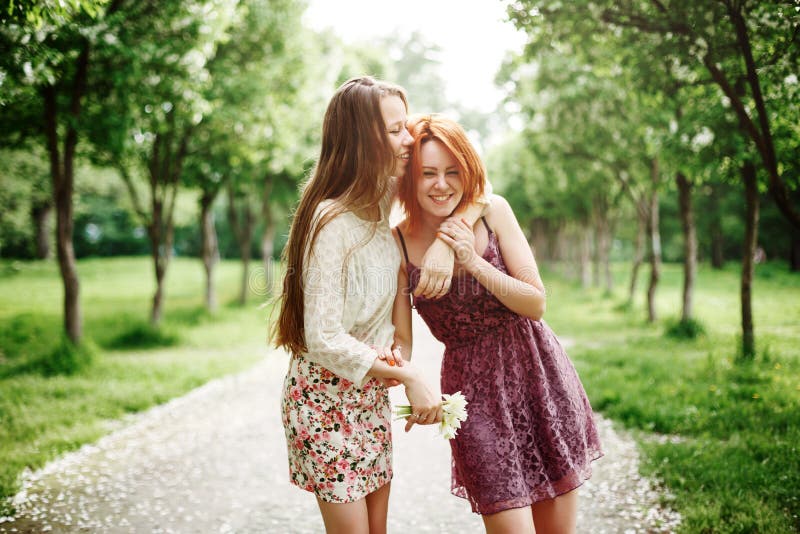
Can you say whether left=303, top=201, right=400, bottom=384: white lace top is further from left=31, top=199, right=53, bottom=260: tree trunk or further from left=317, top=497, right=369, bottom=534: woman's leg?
left=31, top=199, right=53, bottom=260: tree trunk

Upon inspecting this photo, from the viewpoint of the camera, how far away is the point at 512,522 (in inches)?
99.3

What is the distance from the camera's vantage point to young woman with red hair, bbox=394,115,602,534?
2.61m

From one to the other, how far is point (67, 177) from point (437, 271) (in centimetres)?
846

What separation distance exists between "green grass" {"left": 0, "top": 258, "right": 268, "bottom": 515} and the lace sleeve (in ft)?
11.7

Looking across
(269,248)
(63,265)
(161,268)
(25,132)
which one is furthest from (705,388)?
(269,248)

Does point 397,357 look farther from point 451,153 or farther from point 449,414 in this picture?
point 451,153

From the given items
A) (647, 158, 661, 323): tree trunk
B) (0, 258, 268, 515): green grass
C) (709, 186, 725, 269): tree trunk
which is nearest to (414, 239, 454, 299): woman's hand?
(0, 258, 268, 515): green grass

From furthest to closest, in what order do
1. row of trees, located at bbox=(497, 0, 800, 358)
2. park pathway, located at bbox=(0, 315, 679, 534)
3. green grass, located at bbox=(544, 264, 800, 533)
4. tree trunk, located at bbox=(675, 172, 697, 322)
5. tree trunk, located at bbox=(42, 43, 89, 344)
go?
tree trunk, located at bbox=(675, 172, 697, 322)
tree trunk, located at bbox=(42, 43, 89, 344)
row of trees, located at bbox=(497, 0, 800, 358)
park pathway, located at bbox=(0, 315, 679, 534)
green grass, located at bbox=(544, 264, 800, 533)

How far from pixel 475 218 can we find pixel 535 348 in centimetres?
70

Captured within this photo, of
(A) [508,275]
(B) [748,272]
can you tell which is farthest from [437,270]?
(B) [748,272]

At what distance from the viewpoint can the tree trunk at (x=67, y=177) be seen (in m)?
A: 8.39

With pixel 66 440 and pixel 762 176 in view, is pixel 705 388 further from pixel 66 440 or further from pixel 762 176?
pixel 66 440

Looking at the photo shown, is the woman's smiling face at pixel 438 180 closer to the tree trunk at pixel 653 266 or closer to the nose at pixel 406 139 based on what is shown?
the nose at pixel 406 139

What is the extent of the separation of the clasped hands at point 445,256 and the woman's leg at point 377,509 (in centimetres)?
95
